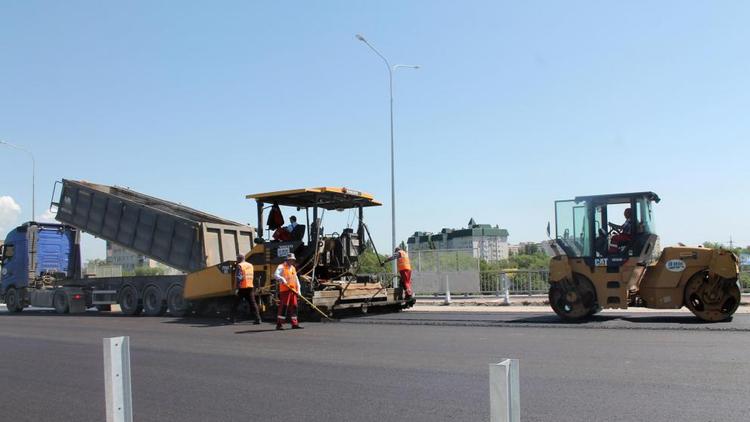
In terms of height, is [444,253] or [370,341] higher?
[444,253]

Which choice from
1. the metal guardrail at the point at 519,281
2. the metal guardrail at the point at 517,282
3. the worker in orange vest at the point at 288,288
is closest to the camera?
the worker in orange vest at the point at 288,288

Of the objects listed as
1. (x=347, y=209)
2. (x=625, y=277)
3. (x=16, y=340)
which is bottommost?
(x=16, y=340)

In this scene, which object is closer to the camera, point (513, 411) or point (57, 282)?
point (513, 411)

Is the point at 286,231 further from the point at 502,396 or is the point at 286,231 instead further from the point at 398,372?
the point at 502,396

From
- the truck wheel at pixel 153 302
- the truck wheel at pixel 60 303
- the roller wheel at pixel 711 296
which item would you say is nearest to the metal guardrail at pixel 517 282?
the roller wheel at pixel 711 296

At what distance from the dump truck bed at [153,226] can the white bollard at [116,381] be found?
12951 mm

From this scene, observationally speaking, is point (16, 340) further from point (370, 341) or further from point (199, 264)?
point (370, 341)

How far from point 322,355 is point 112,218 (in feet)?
37.7

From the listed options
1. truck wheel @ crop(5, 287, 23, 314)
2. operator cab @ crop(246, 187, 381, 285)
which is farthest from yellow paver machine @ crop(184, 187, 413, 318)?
truck wheel @ crop(5, 287, 23, 314)

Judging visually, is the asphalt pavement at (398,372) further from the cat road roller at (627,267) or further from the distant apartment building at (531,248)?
the distant apartment building at (531,248)

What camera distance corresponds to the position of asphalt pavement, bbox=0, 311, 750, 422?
220 inches

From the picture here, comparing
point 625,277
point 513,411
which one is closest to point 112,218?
point 625,277

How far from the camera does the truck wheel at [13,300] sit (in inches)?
827

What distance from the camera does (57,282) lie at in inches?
811
